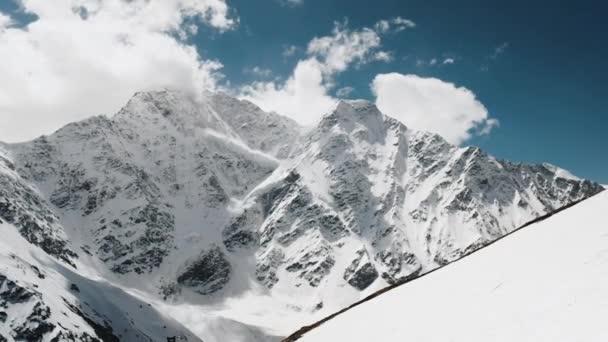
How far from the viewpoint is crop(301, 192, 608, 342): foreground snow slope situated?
7723mm

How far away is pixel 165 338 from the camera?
154 meters

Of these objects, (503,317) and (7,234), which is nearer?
(503,317)

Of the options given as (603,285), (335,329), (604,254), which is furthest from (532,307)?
(335,329)

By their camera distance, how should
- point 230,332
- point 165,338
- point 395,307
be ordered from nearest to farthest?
point 395,307
point 165,338
point 230,332

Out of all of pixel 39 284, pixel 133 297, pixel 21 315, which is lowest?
pixel 21 315

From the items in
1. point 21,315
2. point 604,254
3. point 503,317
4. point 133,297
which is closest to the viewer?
point 503,317

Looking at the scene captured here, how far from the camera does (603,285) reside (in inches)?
316

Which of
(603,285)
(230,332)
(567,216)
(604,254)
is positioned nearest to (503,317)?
(603,285)

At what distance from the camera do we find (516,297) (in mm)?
9094

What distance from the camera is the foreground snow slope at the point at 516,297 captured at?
25.3 feet

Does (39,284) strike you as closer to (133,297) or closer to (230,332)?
(133,297)

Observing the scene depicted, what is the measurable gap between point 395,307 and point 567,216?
5456mm

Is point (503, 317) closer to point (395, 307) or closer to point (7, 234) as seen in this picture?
point (395, 307)

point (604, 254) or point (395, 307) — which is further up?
point (604, 254)
